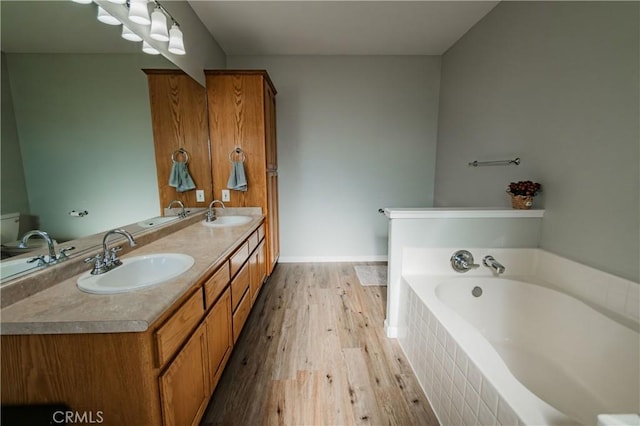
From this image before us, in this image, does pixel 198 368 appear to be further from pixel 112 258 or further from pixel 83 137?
pixel 83 137

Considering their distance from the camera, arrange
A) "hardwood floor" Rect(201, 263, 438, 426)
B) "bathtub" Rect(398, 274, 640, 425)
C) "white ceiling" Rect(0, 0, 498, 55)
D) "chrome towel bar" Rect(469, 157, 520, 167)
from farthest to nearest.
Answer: "chrome towel bar" Rect(469, 157, 520, 167), "hardwood floor" Rect(201, 263, 438, 426), "white ceiling" Rect(0, 0, 498, 55), "bathtub" Rect(398, 274, 640, 425)

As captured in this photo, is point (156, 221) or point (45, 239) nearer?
point (45, 239)

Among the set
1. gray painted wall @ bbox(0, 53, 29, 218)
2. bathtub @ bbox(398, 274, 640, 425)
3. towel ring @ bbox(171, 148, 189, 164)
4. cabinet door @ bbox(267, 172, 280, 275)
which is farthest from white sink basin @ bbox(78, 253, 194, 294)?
cabinet door @ bbox(267, 172, 280, 275)

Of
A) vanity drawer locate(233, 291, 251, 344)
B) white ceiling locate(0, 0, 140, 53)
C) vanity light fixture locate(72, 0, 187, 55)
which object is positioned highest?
vanity light fixture locate(72, 0, 187, 55)

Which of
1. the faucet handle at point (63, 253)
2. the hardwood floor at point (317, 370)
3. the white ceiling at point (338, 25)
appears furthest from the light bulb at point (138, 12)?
the hardwood floor at point (317, 370)

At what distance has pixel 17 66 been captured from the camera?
94 cm

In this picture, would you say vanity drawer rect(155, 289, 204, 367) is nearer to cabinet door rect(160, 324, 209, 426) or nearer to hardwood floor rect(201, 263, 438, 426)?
cabinet door rect(160, 324, 209, 426)

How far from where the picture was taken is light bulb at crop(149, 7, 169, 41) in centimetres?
160

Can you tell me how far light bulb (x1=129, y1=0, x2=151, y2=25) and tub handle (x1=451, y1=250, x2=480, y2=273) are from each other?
2.41m

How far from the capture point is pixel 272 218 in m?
2.93

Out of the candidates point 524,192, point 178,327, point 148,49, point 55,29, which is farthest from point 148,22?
point 524,192

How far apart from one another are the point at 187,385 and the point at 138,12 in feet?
6.31

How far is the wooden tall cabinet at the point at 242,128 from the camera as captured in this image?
8.01 ft

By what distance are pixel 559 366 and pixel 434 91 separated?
117 inches
